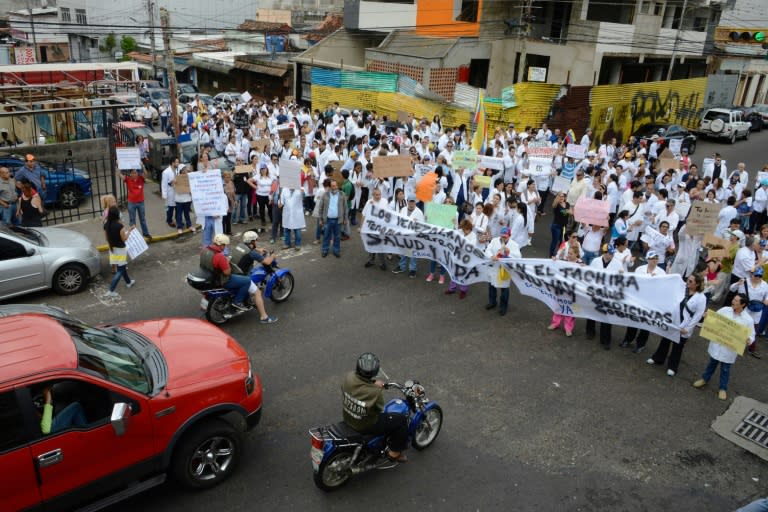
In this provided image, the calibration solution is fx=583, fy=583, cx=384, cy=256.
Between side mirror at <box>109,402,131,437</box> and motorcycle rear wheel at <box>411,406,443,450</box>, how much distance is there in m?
3.04

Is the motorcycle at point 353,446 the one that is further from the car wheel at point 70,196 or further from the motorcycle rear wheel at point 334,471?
the car wheel at point 70,196

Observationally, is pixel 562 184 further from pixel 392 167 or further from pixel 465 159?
pixel 392 167

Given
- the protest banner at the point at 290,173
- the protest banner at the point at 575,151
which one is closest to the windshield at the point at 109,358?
the protest banner at the point at 290,173

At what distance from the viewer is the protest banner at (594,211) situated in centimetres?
1163

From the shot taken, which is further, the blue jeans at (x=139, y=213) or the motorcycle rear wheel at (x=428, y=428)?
the blue jeans at (x=139, y=213)

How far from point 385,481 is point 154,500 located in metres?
2.44

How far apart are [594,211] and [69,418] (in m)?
9.86

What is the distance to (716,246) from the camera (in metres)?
11.0

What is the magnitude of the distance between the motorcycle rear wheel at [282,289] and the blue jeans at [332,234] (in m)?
2.40

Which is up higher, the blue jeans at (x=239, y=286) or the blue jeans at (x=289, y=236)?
the blue jeans at (x=239, y=286)

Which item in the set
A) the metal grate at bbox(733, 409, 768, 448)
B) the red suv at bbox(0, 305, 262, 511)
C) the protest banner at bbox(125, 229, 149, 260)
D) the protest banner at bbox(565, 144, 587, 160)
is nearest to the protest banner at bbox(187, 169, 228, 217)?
the protest banner at bbox(125, 229, 149, 260)

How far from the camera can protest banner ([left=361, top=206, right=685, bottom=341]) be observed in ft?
28.6

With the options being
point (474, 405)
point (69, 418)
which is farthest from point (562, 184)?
point (69, 418)

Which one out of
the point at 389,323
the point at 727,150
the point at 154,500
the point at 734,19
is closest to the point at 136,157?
the point at 389,323
